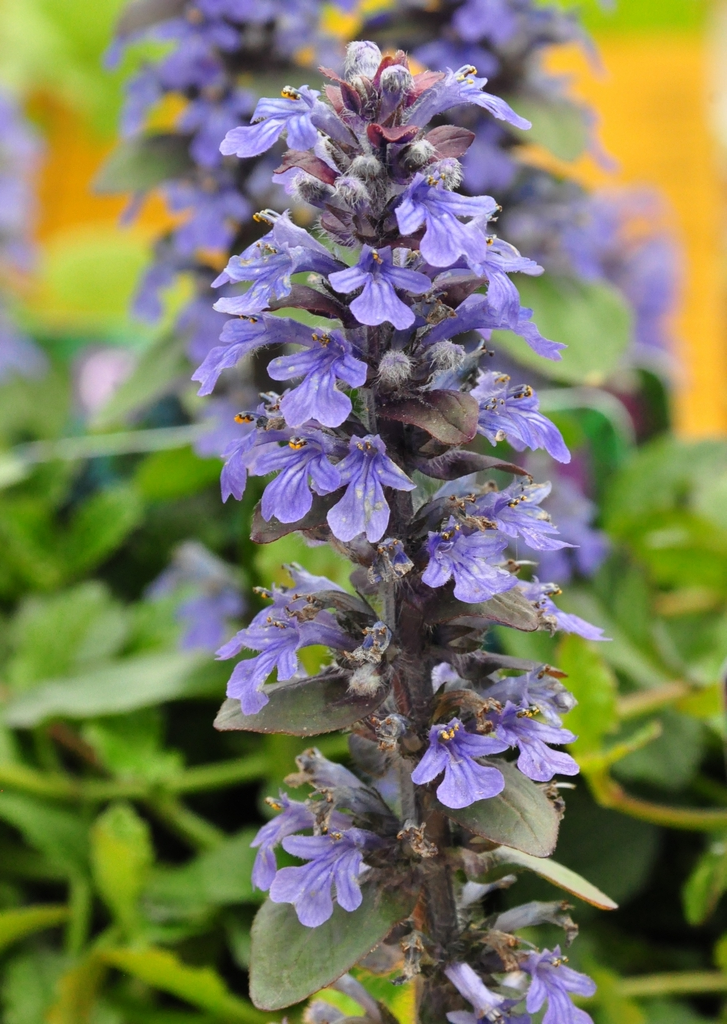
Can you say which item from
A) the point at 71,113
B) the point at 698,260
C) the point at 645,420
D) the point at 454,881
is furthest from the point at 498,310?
the point at 71,113

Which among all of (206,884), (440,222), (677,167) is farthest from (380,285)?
(677,167)

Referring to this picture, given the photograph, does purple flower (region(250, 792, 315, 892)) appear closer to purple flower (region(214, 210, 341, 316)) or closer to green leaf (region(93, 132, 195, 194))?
purple flower (region(214, 210, 341, 316))

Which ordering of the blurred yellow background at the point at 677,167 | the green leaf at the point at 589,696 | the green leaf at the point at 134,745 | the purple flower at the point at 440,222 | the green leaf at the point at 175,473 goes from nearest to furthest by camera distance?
the purple flower at the point at 440,222
the green leaf at the point at 589,696
the green leaf at the point at 134,745
the green leaf at the point at 175,473
the blurred yellow background at the point at 677,167

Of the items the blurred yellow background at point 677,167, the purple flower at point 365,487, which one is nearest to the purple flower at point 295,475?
the purple flower at point 365,487

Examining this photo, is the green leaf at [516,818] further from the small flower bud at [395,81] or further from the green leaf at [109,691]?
the green leaf at [109,691]

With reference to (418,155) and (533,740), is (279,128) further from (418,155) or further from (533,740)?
(533,740)

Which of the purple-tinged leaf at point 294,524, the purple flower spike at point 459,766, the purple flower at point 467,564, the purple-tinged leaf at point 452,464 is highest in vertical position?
the purple-tinged leaf at point 452,464

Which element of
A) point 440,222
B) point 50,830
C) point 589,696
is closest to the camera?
point 440,222
